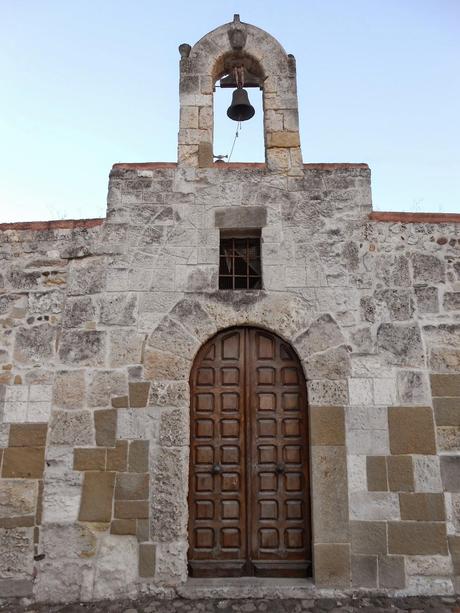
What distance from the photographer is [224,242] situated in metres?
4.91

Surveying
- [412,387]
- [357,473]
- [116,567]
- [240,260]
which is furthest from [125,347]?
[412,387]

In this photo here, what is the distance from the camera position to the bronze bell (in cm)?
543

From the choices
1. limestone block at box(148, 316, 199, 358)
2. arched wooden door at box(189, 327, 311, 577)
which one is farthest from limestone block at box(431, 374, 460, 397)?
limestone block at box(148, 316, 199, 358)

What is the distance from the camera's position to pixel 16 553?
410 centimetres

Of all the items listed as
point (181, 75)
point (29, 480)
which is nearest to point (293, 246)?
point (181, 75)

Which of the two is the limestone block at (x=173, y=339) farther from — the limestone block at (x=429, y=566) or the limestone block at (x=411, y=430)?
the limestone block at (x=429, y=566)

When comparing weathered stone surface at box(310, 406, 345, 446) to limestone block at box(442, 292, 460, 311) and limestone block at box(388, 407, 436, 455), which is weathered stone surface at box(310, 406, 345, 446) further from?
limestone block at box(442, 292, 460, 311)

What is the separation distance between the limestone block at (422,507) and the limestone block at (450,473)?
11 centimetres

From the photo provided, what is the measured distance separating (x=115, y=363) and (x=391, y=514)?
2666 mm

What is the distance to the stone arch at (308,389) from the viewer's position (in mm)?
4047

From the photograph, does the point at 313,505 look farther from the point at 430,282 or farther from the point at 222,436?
the point at 430,282

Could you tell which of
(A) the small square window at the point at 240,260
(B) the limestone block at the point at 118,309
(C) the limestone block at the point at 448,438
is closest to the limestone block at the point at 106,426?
(B) the limestone block at the point at 118,309

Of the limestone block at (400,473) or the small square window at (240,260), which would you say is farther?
the small square window at (240,260)

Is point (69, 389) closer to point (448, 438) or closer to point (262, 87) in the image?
point (448, 438)
